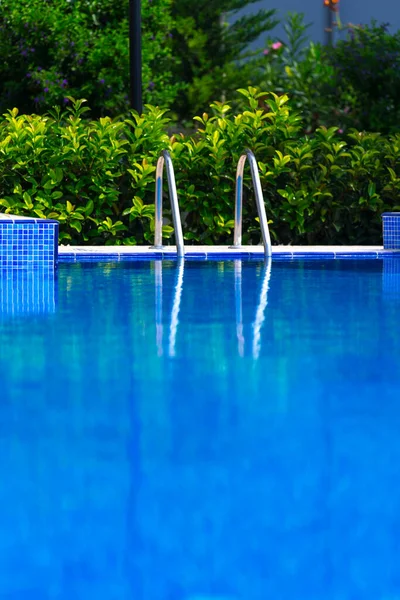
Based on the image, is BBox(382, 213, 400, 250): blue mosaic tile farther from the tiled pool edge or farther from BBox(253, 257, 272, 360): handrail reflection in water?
BBox(253, 257, 272, 360): handrail reflection in water

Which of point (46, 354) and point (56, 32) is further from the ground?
point (56, 32)

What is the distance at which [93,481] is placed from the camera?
3342 mm

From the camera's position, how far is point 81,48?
1884 centimetres

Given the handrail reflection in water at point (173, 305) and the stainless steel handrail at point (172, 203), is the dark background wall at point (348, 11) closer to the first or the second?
the stainless steel handrail at point (172, 203)

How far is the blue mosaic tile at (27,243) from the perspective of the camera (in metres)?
9.70

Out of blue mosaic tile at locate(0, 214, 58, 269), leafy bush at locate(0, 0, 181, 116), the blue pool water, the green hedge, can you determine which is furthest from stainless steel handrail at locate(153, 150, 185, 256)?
leafy bush at locate(0, 0, 181, 116)

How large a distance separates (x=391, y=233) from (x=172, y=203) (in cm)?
236

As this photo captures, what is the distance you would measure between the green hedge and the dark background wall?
1304 cm

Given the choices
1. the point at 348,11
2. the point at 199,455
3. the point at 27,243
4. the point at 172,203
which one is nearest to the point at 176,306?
the point at 27,243

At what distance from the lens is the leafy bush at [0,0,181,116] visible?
61.5 ft

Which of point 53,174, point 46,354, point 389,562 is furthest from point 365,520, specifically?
point 53,174

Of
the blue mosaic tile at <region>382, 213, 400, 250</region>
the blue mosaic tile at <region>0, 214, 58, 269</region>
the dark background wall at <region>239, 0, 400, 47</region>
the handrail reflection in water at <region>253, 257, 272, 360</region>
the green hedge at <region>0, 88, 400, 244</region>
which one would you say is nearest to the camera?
the handrail reflection in water at <region>253, 257, 272, 360</region>

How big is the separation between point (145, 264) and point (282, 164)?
1927mm

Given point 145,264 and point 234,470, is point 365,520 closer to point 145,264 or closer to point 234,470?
point 234,470
